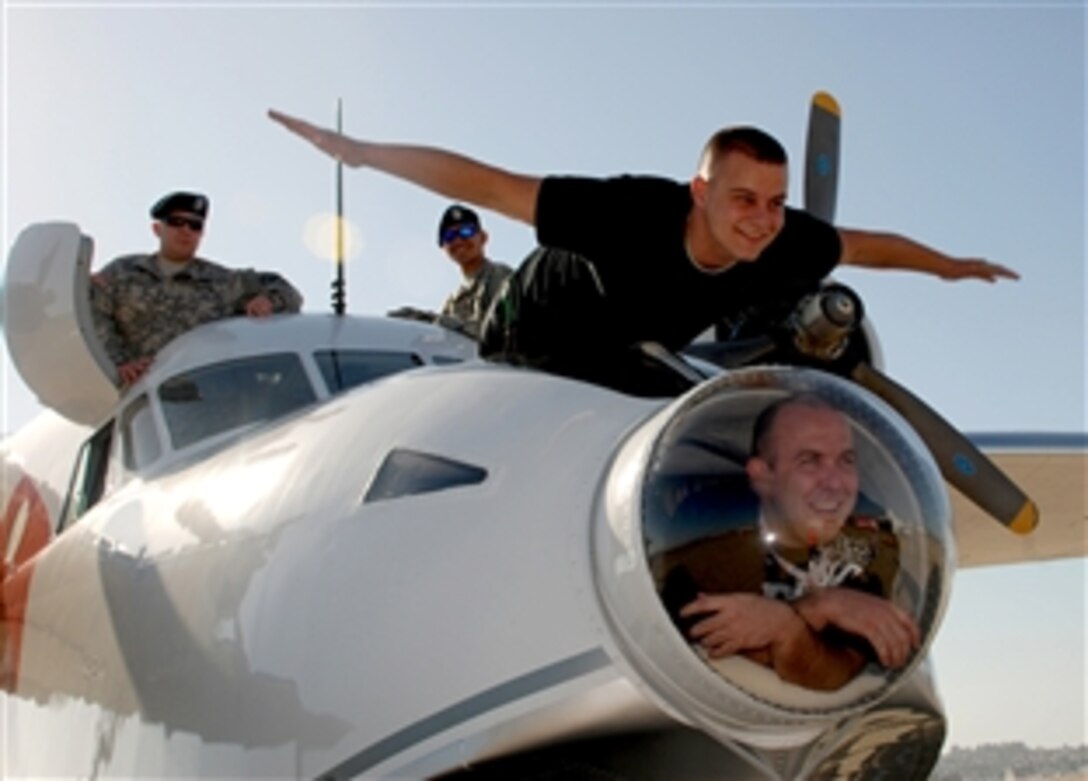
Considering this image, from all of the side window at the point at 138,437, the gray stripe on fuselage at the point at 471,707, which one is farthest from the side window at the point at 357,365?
the gray stripe on fuselage at the point at 471,707

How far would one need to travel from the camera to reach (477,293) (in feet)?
30.7

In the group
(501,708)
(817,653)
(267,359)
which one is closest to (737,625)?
(817,653)

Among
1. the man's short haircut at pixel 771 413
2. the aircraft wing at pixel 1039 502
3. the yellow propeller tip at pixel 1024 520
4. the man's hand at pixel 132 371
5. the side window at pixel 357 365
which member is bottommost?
the aircraft wing at pixel 1039 502

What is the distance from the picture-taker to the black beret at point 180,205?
8.02 m

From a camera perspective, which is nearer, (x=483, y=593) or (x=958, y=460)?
(x=483, y=593)

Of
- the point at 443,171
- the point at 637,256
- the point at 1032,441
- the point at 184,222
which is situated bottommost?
the point at 1032,441

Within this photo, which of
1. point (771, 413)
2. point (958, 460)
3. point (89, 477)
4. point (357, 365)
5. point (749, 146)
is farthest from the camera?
point (89, 477)

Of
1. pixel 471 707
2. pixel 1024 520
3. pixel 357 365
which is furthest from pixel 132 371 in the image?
pixel 1024 520

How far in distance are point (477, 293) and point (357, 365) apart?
3.27 metres

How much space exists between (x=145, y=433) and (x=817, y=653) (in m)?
4.08

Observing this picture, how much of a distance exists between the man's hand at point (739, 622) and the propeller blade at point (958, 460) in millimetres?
2076

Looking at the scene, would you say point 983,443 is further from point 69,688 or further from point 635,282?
point 69,688

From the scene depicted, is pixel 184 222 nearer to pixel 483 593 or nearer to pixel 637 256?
pixel 637 256

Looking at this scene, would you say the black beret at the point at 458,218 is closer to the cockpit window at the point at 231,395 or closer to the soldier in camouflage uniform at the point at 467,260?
the soldier in camouflage uniform at the point at 467,260
